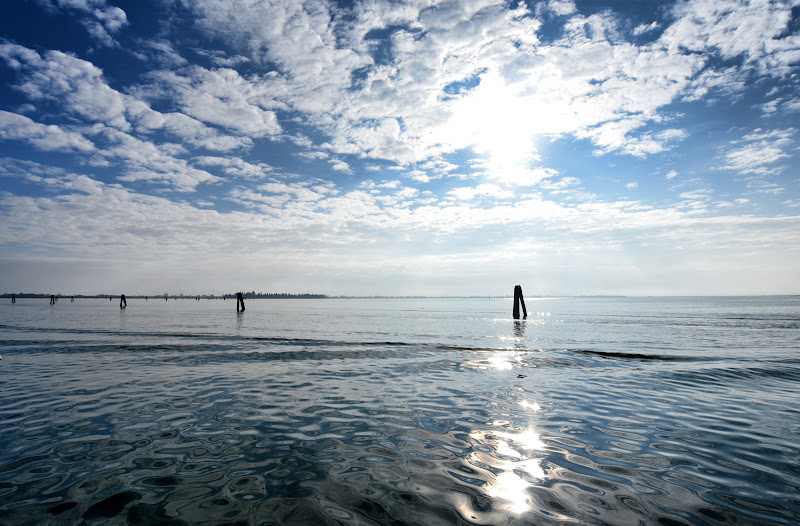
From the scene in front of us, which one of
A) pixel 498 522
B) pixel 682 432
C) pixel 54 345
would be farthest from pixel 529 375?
pixel 54 345

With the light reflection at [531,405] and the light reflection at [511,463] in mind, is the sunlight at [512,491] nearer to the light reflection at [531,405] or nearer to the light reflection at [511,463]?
the light reflection at [511,463]

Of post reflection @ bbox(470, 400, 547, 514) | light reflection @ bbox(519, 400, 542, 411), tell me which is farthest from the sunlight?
light reflection @ bbox(519, 400, 542, 411)

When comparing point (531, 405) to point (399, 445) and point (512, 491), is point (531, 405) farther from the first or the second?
point (512, 491)

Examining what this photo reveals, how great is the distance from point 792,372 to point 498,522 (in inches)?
597

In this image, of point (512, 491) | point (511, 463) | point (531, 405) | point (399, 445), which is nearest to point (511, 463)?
point (511, 463)

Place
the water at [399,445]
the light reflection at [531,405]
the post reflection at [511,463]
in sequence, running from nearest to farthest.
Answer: the water at [399,445] < the post reflection at [511,463] < the light reflection at [531,405]

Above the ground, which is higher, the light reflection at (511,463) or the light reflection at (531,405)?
the light reflection at (511,463)

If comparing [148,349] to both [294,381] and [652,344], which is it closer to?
[294,381]

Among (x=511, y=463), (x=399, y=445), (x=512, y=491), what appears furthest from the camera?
(x=399, y=445)

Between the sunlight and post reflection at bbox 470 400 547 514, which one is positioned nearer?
the sunlight

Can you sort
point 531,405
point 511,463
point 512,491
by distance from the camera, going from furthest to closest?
point 531,405 → point 511,463 → point 512,491

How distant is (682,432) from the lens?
23.0ft

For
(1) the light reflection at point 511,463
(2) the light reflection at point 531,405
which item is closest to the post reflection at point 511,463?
(1) the light reflection at point 511,463

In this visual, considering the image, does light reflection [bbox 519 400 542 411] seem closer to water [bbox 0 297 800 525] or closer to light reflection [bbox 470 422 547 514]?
water [bbox 0 297 800 525]
